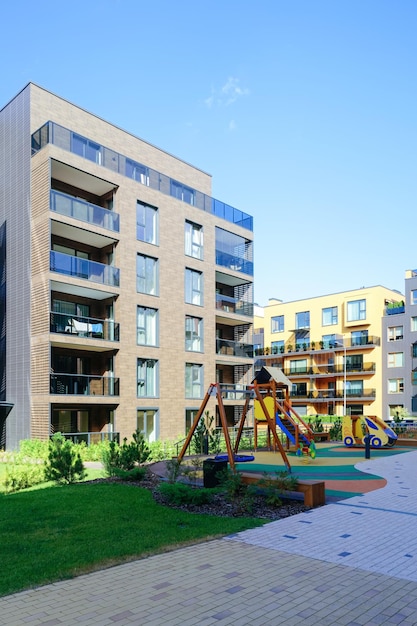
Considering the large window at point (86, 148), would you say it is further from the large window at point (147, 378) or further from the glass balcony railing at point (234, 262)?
the large window at point (147, 378)

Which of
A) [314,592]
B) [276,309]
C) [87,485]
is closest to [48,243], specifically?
[87,485]

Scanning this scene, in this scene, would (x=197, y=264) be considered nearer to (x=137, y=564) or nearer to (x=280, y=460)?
(x=280, y=460)

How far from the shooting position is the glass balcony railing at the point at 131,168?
26.1 metres

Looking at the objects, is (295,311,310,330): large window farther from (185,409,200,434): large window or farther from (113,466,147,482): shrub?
(113,466,147,482): shrub

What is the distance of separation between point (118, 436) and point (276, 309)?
4491 centimetres

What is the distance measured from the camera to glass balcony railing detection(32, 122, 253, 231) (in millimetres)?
26141

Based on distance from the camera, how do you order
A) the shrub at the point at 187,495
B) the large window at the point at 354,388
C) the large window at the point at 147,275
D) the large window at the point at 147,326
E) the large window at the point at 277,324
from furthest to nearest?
the large window at the point at 277,324, the large window at the point at 354,388, the large window at the point at 147,275, the large window at the point at 147,326, the shrub at the point at 187,495

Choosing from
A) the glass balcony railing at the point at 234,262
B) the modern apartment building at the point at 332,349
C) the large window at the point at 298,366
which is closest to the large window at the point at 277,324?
the modern apartment building at the point at 332,349

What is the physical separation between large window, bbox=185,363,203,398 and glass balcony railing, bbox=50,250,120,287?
7.32 meters

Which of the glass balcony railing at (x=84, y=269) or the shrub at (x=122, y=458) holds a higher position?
the glass balcony railing at (x=84, y=269)

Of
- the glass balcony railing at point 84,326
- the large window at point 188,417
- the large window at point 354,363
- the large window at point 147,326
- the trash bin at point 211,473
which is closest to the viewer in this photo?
the trash bin at point 211,473

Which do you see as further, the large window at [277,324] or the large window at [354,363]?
the large window at [277,324]

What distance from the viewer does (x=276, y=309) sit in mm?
69562

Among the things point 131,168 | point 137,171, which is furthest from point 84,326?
point 137,171
